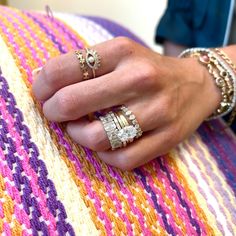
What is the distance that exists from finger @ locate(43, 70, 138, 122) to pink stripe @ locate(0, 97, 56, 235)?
0.12ft

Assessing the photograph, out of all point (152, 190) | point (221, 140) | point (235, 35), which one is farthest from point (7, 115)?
point (235, 35)

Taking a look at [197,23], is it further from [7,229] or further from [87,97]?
[7,229]

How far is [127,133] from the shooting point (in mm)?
363

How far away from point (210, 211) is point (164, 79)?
0.15 meters

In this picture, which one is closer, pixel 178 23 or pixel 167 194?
pixel 167 194

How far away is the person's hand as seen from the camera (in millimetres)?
352

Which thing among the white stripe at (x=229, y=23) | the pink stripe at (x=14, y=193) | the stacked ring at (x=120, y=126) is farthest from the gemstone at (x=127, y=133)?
the white stripe at (x=229, y=23)

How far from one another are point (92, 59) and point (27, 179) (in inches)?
4.8

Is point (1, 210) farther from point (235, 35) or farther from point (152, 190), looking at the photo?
point (235, 35)

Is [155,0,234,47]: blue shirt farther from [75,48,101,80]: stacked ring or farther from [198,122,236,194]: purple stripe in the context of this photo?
[75,48,101,80]: stacked ring

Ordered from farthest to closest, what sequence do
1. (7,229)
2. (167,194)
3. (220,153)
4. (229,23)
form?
(229,23) < (220,153) < (167,194) < (7,229)

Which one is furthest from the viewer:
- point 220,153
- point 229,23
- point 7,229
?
point 229,23

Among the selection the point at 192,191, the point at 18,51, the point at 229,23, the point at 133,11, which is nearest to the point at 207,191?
the point at 192,191

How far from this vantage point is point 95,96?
1.15 ft
